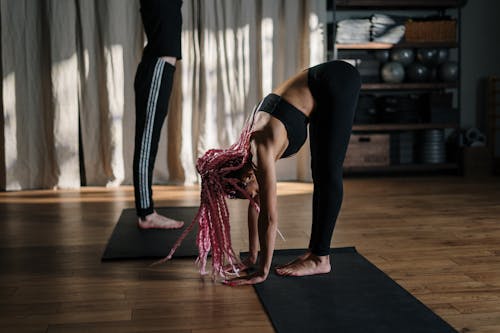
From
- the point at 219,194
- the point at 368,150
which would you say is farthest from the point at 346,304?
the point at 368,150

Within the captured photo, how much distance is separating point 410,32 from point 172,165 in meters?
2.18

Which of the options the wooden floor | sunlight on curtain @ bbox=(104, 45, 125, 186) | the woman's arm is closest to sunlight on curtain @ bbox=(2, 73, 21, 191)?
the wooden floor

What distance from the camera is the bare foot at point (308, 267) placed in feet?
7.68

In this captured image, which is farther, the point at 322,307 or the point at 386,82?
the point at 386,82

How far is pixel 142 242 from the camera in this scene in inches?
114

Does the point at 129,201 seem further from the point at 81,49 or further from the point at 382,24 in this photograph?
the point at 382,24

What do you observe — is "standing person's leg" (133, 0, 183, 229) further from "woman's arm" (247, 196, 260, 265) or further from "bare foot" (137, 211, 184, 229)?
"woman's arm" (247, 196, 260, 265)

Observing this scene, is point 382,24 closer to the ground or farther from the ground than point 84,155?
farther from the ground

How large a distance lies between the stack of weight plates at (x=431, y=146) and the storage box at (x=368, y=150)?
322 millimetres

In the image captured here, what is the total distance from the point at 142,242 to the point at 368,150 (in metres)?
2.70

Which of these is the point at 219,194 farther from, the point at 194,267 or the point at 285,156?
the point at 194,267

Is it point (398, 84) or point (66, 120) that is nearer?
point (66, 120)

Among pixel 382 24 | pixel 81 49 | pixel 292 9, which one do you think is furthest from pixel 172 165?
pixel 382 24

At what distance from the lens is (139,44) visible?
4.91m
